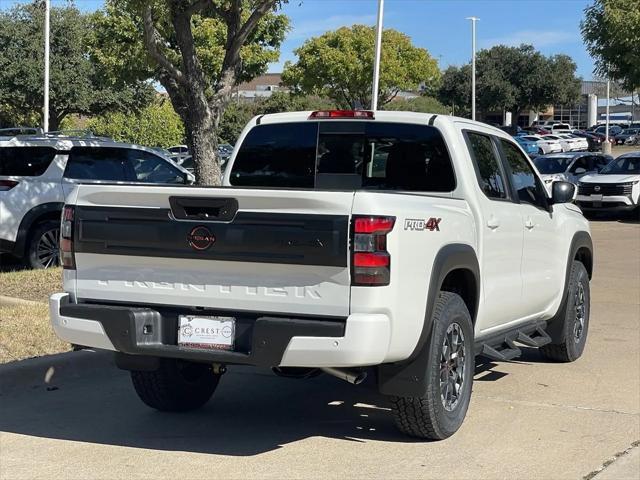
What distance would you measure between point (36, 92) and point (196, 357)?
37375 mm

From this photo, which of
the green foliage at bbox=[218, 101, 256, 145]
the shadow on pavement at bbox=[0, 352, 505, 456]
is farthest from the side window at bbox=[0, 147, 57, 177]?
the green foliage at bbox=[218, 101, 256, 145]

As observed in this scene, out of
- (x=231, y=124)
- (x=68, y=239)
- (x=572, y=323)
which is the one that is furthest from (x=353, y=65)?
(x=68, y=239)

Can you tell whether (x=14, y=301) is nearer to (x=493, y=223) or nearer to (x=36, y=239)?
(x=36, y=239)

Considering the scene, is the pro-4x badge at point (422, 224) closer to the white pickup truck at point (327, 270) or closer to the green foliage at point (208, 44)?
the white pickup truck at point (327, 270)

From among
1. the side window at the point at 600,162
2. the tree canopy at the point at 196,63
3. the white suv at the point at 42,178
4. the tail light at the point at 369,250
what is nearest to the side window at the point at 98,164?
the white suv at the point at 42,178

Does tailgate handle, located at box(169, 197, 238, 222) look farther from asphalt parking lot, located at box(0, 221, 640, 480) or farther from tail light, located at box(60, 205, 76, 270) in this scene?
asphalt parking lot, located at box(0, 221, 640, 480)

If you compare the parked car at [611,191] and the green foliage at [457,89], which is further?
the green foliage at [457,89]

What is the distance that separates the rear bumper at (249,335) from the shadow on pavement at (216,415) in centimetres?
80

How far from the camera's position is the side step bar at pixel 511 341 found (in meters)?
6.22

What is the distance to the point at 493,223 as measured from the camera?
20.3 feet

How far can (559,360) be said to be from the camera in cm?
798

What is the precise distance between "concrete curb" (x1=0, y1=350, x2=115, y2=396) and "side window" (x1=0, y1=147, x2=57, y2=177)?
15.9ft

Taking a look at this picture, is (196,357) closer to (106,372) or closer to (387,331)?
(387,331)

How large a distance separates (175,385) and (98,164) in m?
6.72
